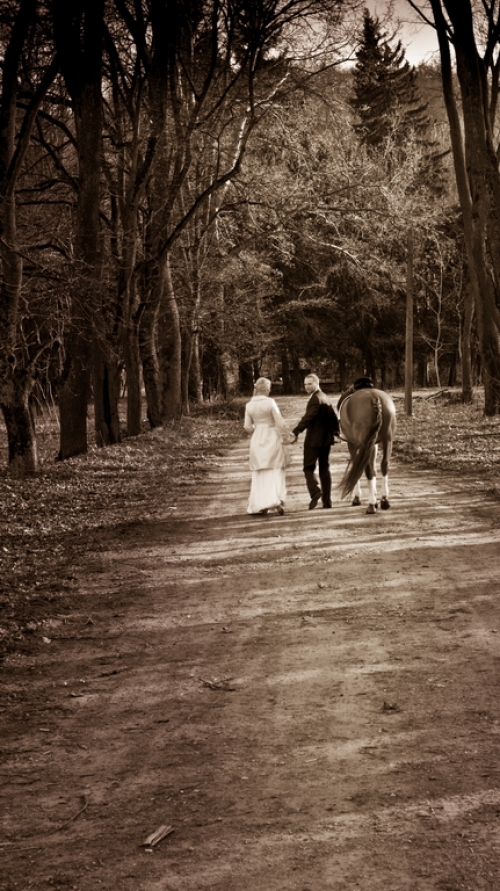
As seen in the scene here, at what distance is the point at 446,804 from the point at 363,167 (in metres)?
26.7

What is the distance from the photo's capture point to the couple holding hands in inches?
546

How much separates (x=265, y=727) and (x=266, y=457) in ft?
28.7

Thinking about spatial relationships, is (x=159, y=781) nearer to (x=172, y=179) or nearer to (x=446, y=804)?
(x=446, y=804)

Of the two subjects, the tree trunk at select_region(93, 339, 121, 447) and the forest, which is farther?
the tree trunk at select_region(93, 339, 121, 447)

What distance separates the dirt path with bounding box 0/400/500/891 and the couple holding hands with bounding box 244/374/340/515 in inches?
135

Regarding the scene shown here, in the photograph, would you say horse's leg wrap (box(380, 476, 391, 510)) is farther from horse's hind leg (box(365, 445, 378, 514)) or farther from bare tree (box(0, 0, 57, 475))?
bare tree (box(0, 0, 57, 475))

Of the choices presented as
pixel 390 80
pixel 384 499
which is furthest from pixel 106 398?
pixel 390 80

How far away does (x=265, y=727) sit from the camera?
5504 mm

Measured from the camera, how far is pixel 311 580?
918 cm

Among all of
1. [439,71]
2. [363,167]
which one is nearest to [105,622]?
[363,167]

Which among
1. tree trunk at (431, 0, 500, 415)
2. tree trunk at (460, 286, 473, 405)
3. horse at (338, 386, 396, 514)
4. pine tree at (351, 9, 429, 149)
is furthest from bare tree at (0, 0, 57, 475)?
pine tree at (351, 9, 429, 149)

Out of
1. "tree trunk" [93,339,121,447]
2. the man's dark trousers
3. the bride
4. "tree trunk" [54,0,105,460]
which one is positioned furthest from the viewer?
"tree trunk" [93,339,121,447]

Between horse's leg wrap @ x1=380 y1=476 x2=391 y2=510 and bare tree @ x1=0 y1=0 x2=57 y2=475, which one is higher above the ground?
bare tree @ x1=0 y1=0 x2=57 y2=475

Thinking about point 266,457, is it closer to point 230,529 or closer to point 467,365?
point 230,529
